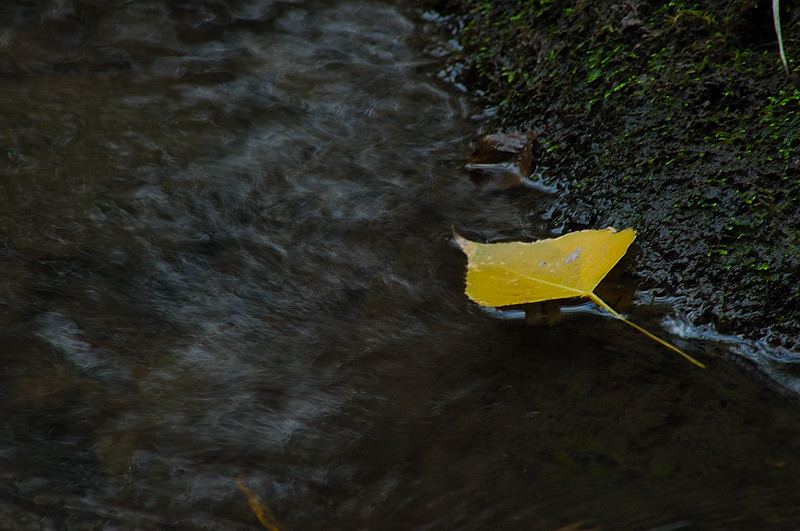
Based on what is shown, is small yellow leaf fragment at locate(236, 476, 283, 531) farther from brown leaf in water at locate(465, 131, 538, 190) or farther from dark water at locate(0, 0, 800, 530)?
brown leaf in water at locate(465, 131, 538, 190)

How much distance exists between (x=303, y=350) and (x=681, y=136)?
1.36 m

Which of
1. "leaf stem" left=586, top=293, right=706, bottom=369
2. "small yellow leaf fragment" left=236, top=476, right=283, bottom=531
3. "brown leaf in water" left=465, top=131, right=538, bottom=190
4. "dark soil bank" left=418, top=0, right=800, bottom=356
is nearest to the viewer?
"small yellow leaf fragment" left=236, top=476, right=283, bottom=531

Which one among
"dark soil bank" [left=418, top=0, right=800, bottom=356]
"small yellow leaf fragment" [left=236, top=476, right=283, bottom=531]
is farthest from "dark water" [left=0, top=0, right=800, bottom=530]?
"dark soil bank" [left=418, top=0, right=800, bottom=356]

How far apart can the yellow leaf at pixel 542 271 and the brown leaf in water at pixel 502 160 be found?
0.62 metres

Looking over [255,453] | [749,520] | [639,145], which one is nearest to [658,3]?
[639,145]

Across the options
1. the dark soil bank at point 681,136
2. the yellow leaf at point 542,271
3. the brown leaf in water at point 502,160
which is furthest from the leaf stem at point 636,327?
the brown leaf in water at point 502,160

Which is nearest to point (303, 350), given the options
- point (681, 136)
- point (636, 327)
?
point (636, 327)

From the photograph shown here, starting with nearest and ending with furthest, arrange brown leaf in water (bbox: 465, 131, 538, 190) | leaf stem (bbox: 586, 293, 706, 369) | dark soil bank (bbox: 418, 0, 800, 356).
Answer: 1. leaf stem (bbox: 586, 293, 706, 369)
2. dark soil bank (bbox: 418, 0, 800, 356)
3. brown leaf in water (bbox: 465, 131, 538, 190)

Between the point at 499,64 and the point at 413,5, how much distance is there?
2.92 ft

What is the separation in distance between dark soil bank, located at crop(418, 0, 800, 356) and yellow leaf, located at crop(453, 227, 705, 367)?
0.21m

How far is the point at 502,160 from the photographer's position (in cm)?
276

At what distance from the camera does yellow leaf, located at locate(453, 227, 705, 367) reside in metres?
2.06

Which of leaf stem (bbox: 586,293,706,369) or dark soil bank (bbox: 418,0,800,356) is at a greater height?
dark soil bank (bbox: 418,0,800,356)

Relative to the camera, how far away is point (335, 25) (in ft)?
12.1
